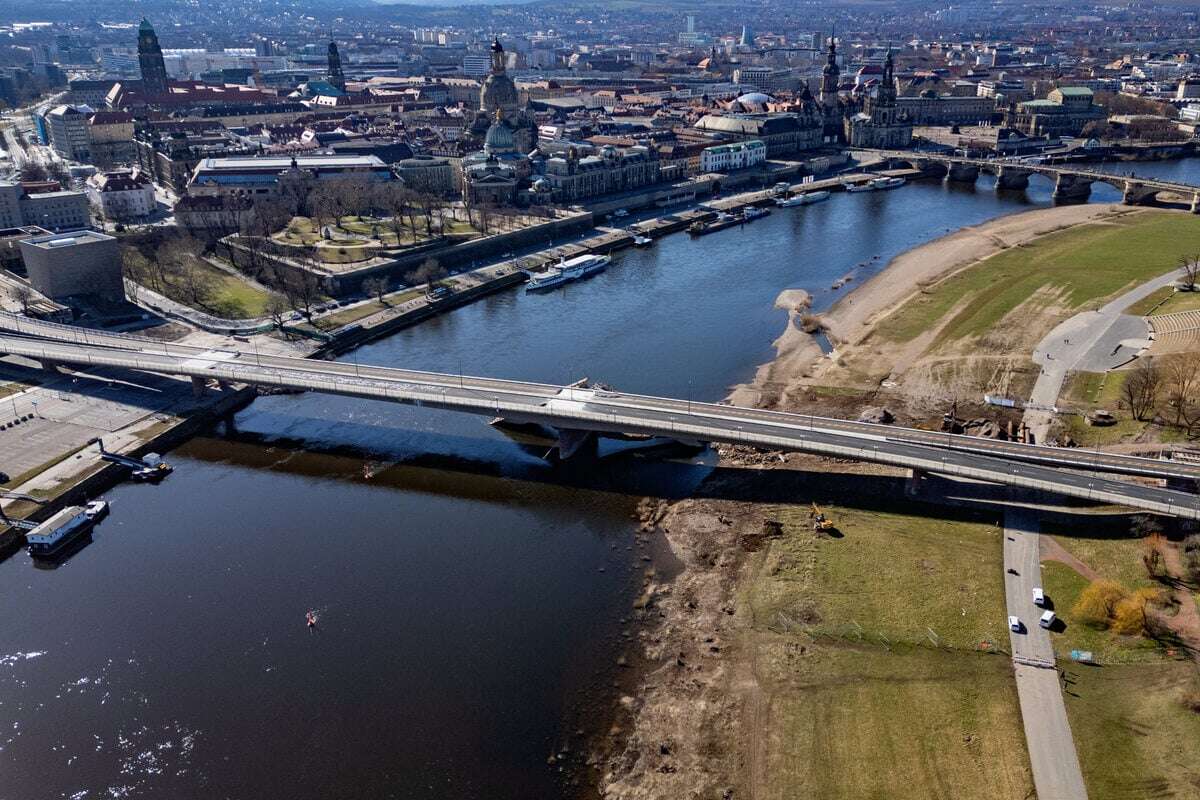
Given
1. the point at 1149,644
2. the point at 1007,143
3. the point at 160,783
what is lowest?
the point at 160,783

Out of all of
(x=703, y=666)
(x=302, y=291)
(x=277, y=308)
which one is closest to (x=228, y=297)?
(x=302, y=291)

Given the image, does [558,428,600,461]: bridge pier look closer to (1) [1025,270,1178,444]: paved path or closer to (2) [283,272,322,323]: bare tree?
(1) [1025,270,1178,444]: paved path

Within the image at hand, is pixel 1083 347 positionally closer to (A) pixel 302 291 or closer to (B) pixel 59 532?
(A) pixel 302 291

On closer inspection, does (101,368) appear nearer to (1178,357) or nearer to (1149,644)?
(1149,644)

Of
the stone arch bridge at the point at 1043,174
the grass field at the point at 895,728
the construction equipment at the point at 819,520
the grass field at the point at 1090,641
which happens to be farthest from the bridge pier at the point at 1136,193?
the grass field at the point at 895,728

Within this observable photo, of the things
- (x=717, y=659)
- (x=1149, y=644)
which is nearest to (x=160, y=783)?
(x=717, y=659)

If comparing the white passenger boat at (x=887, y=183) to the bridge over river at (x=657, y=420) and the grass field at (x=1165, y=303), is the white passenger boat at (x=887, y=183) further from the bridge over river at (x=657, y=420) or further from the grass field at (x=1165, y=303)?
the bridge over river at (x=657, y=420)
